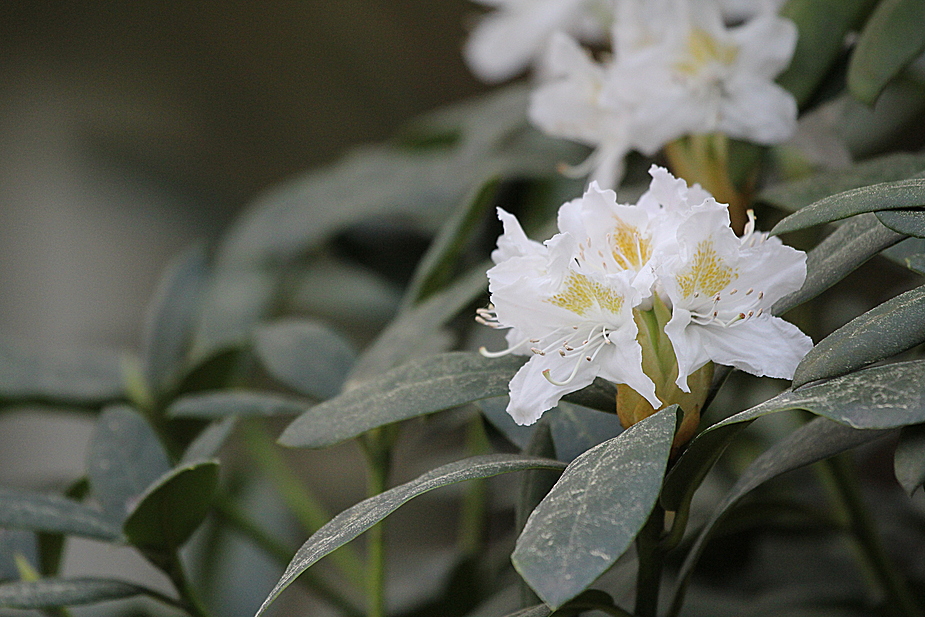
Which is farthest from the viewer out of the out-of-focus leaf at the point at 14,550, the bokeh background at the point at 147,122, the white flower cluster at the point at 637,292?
the bokeh background at the point at 147,122

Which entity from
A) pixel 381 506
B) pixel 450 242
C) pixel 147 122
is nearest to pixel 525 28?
pixel 450 242

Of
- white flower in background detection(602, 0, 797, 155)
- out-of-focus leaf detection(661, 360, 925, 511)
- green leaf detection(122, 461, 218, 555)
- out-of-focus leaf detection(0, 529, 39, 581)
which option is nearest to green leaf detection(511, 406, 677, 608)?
out-of-focus leaf detection(661, 360, 925, 511)

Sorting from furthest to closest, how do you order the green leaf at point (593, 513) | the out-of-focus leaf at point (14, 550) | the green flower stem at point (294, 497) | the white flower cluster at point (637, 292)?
the green flower stem at point (294, 497), the out-of-focus leaf at point (14, 550), the white flower cluster at point (637, 292), the green leaf at point (593, 513)

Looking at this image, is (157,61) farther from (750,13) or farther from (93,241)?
(750,13)

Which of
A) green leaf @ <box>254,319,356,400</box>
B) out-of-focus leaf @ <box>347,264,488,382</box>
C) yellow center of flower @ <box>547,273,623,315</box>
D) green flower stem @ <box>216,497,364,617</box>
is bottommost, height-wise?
green flower stem @ <box>216,497,364,617</box>

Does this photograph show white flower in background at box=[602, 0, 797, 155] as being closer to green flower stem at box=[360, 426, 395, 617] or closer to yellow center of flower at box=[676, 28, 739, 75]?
yellow center of flower at box=[676, 28, 739, 75]

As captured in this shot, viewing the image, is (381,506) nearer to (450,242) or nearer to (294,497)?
(450,242)

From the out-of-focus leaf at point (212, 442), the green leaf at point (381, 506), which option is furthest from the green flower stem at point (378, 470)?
the green leaf at point (381, 506)

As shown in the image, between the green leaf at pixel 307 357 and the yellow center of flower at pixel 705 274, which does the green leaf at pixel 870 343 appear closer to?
the yellow center of flower at pixel 705 274
